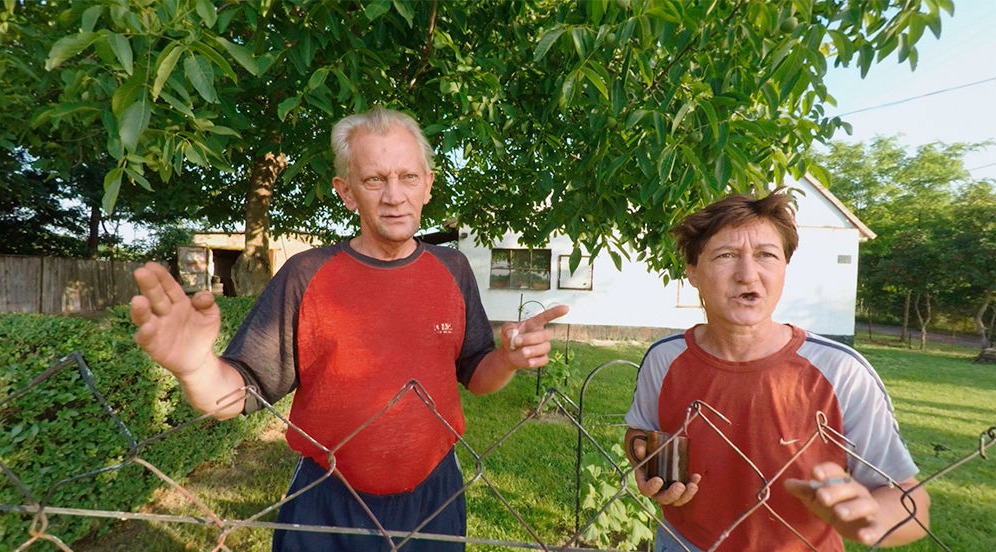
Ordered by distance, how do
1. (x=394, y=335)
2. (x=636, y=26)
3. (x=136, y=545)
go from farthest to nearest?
(x=136, y=545), (x=636, y=26), (x=394, y=335)

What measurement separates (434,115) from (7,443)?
8.82 feet

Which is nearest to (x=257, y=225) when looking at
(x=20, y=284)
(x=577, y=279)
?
(x=577, y=279)

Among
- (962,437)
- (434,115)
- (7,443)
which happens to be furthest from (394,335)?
(962,437)

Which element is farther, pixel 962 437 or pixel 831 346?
pixel 962 437

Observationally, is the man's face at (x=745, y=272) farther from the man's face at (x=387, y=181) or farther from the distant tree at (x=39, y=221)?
the distant tree at (x=39, y=221)

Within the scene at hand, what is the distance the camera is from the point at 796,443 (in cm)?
129

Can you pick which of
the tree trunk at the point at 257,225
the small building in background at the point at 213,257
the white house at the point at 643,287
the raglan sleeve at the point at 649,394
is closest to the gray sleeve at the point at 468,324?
the raglan sleeve at the point at 649,394

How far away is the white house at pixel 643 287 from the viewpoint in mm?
13000

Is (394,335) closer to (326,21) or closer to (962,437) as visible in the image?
(326,21)

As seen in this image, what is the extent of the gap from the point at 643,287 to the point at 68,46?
12.9 metres

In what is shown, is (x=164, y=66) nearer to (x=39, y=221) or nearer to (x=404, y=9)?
(x=404, y=9)

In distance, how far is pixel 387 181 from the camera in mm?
1473

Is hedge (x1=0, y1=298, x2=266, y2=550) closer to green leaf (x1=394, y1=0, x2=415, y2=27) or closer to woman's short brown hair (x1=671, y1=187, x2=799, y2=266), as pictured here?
green leaf (x1=394, y1=0, x2=415, y2=27)

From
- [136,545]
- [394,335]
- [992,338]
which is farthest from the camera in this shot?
[992,338]
